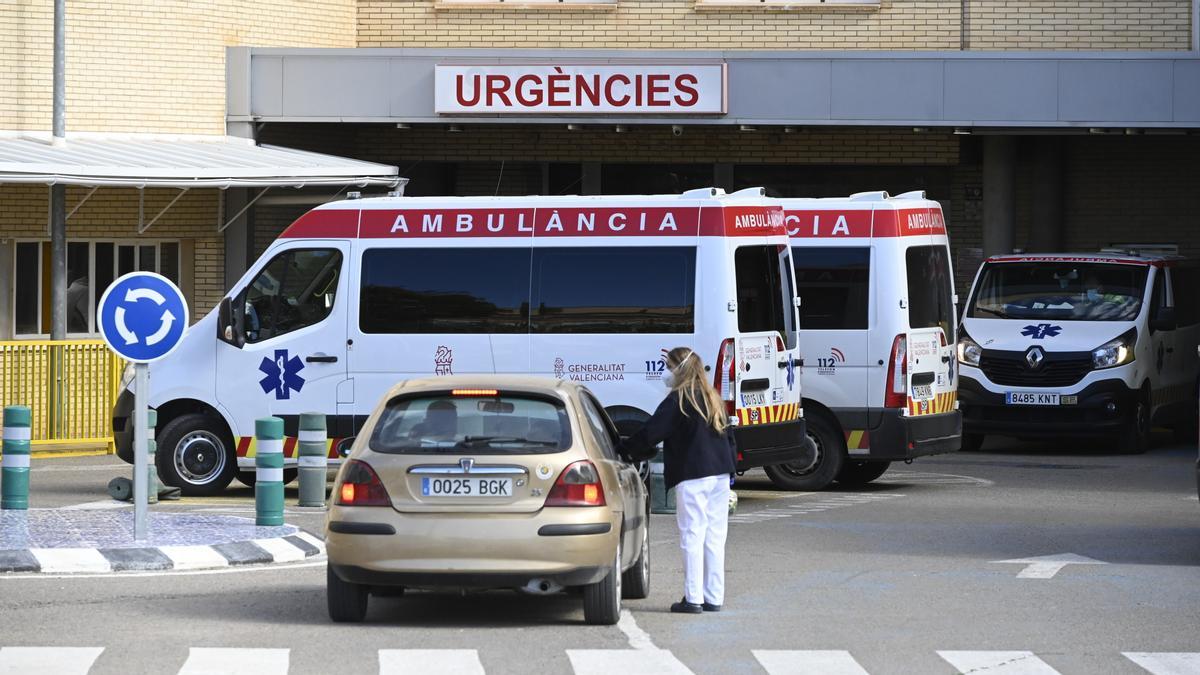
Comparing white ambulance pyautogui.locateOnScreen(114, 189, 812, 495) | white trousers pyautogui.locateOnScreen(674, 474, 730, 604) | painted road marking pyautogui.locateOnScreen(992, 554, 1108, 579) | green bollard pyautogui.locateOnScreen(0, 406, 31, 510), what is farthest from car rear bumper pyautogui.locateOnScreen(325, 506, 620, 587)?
white ambulance pyautogui.locateOnScreen(114, 189, 812, 495)

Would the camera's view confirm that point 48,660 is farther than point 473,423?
No

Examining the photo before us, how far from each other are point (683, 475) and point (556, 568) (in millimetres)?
1125

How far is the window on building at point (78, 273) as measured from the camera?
74.5 feet

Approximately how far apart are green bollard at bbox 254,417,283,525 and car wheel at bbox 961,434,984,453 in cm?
1080

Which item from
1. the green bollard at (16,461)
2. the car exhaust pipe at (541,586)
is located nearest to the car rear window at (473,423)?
the car exhaust pipe at (541,586)

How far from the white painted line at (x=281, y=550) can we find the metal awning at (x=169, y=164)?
7.82m

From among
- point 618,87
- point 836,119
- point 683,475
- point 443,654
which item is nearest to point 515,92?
point 618,87

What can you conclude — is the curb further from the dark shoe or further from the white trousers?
the white trousers

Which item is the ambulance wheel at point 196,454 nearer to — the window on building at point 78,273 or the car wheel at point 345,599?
the window on building at point 78,273

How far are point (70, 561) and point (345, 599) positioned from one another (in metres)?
2.70

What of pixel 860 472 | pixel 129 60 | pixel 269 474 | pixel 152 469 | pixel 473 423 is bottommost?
pixel 860 472

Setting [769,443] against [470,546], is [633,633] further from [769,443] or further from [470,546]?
[769,443]

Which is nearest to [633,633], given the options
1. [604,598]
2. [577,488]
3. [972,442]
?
[604,598]

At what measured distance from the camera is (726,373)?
50.8ft
